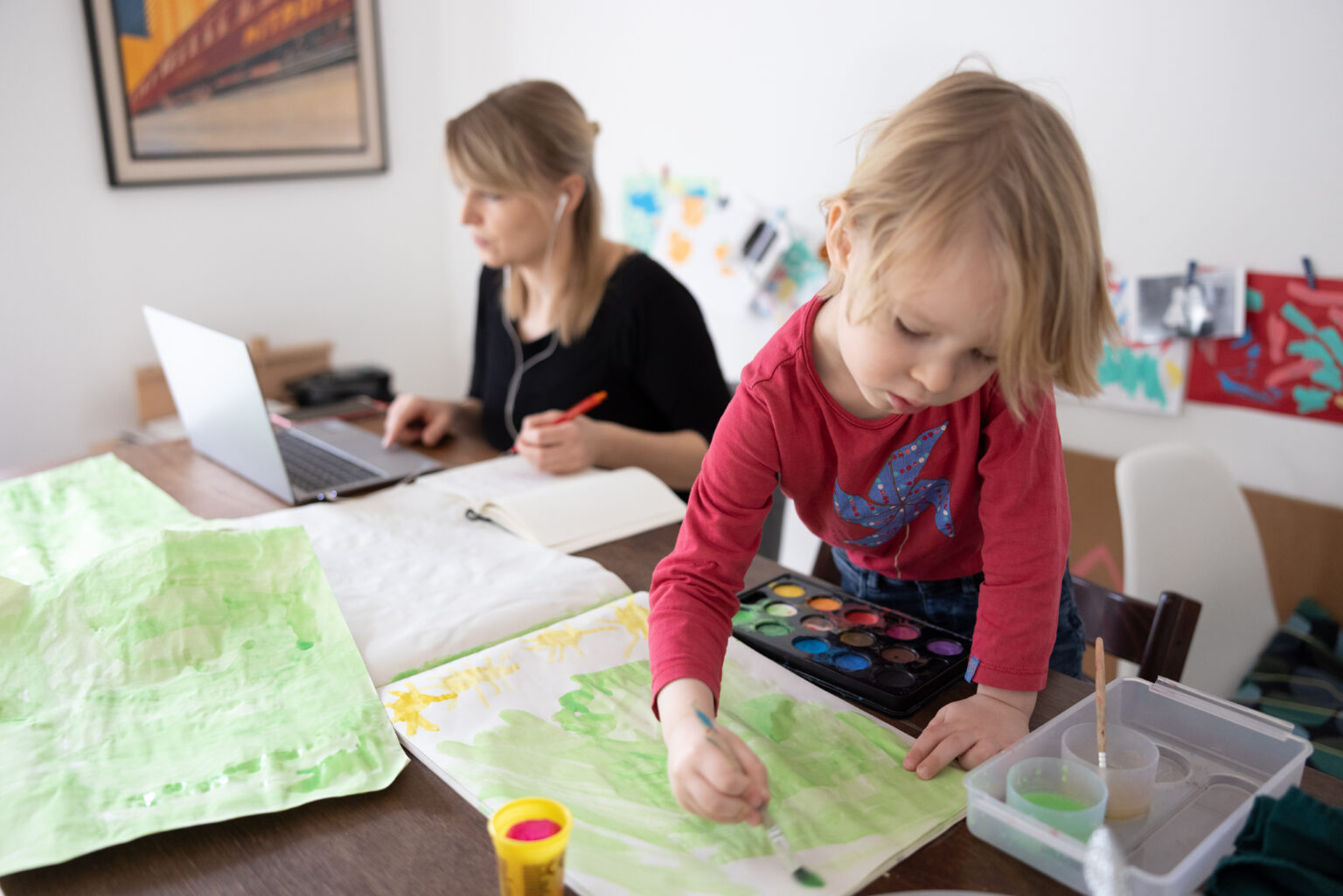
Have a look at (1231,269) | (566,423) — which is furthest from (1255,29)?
(566,423)

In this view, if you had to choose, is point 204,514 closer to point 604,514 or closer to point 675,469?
point 604,514

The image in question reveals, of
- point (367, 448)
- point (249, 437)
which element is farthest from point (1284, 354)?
point (249, 437)

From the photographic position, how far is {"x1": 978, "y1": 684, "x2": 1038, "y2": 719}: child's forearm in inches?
31.7

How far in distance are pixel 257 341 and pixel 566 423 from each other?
1.67 meters

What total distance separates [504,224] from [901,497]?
92cm

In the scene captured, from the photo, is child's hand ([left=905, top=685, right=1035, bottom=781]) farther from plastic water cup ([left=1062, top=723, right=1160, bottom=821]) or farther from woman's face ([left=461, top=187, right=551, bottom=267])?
woman's face ([left=461, top=187, right=551, bottom=267])

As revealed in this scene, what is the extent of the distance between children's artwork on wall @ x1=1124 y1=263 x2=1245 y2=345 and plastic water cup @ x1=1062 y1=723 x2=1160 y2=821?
1.17 metres

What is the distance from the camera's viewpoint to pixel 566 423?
1395 mm

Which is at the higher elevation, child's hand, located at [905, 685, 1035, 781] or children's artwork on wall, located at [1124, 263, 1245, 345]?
children's artwork on wall, located at [1124, 263, 1245, 345]

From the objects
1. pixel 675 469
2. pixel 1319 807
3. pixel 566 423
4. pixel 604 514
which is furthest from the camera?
pixel 675 469

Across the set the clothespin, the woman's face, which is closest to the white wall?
the clothespin

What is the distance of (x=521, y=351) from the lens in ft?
5.69

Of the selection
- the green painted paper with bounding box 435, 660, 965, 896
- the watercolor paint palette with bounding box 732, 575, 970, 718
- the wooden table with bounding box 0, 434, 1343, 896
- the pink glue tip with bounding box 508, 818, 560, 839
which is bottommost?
the wooden table with bounding box 0, 434, 1343, 896

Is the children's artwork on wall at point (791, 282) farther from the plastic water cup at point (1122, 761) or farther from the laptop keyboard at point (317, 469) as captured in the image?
the plastic water cup at point (1122, 761)
